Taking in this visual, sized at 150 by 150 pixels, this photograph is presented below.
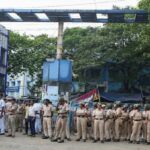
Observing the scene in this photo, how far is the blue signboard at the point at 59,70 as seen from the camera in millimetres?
29703

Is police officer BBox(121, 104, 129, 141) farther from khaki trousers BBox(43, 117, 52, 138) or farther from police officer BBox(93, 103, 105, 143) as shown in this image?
khaki trousers BBox(43, 117, 52, 138)

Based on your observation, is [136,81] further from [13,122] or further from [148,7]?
[13,122]

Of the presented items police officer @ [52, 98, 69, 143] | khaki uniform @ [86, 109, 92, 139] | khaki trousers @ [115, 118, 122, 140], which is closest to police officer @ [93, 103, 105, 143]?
khaki uniform @ [86, 109, 92, 139]

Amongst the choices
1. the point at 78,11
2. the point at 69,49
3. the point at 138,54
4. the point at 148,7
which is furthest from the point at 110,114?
the point at 69,49

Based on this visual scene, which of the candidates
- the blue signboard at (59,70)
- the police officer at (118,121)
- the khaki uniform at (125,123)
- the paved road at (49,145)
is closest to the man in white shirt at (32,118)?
the paved road at (49,145)

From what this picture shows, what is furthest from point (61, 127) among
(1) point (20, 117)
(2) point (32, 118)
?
(1) point (20, 117)

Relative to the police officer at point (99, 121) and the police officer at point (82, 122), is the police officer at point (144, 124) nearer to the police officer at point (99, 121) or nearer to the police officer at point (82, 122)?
the police officer at point (99, 121)

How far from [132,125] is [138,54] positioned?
17.8 m

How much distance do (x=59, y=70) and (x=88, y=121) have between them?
857cm

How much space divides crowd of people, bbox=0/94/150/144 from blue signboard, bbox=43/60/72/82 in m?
6.92

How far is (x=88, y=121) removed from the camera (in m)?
21.6

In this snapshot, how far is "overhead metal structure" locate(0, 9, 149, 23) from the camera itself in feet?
101

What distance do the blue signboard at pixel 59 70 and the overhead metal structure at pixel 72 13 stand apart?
335 centimetres

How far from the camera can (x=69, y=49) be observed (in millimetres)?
44656
